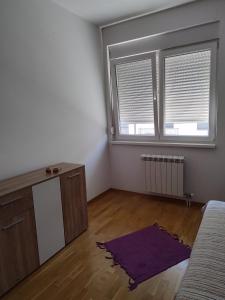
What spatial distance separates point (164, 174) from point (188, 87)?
1250 mm

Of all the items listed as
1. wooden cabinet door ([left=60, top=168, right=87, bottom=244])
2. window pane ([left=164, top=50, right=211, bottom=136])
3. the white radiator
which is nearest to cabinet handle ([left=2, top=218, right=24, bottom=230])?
wooden cabinet door ([left=60, top=168, right=87, bottom=244])

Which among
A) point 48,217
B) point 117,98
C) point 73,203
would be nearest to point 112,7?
point 117,98

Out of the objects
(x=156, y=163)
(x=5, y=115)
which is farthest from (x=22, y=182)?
(x=156, y=163)

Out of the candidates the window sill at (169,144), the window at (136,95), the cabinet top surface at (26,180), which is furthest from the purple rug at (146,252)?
the window at (136,95)

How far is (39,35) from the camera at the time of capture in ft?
7.88

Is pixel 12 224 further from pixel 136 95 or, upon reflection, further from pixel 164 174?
pixel 136 95

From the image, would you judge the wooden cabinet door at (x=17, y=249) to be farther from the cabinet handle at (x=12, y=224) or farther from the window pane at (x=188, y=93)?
the window pane at (x=188, y=93)

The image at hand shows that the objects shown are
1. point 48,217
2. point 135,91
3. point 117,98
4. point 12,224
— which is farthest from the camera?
point 117,98

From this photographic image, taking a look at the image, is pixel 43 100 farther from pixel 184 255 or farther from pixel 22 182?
pixel 184 255

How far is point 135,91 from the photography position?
3.35 meters

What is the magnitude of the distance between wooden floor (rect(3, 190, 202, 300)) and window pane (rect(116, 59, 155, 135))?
1.25 meters

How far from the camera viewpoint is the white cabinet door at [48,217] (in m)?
1.95

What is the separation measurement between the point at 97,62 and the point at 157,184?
209 cm

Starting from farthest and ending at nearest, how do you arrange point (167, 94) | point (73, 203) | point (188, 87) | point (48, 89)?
point (167, 94), point (188, 87), point (48, 89), point (73, 203)
